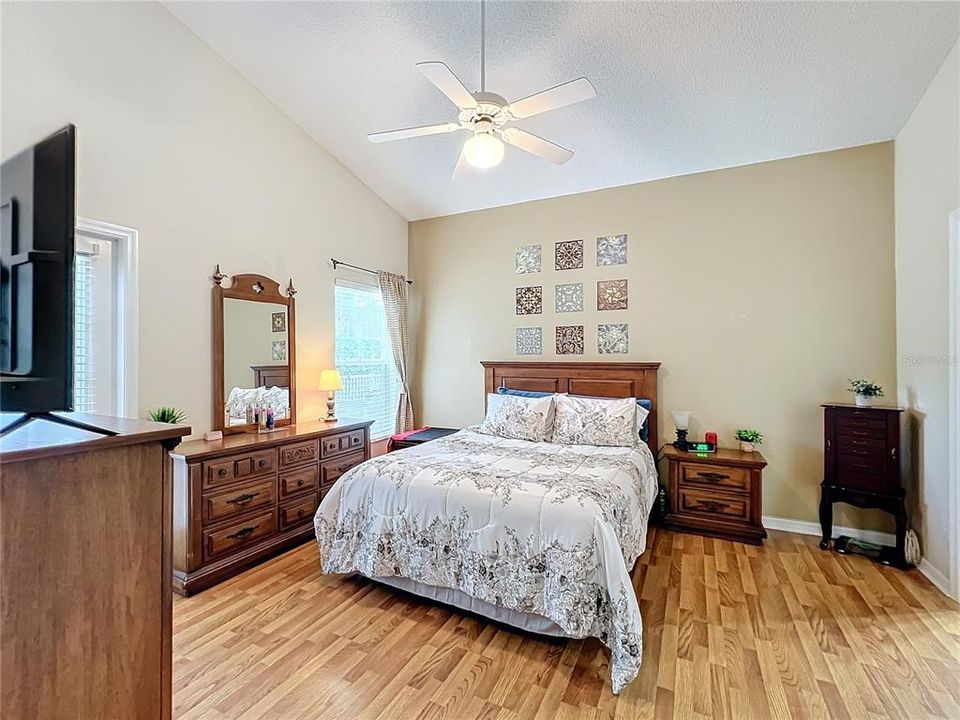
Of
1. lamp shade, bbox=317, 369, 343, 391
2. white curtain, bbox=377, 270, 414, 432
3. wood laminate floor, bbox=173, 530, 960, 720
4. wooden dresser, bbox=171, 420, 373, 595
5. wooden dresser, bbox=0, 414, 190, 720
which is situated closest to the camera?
wooden dresser, bbox=0, 414, 190, 720

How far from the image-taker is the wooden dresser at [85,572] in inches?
31.7

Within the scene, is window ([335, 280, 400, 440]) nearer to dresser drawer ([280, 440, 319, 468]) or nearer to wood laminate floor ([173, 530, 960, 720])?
dresser drawer ([280, 440, 319, 468])

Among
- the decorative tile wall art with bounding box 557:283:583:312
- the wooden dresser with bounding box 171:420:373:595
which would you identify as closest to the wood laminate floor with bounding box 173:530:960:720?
the wooden dresser with bounding box 171:420:373:595

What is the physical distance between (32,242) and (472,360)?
4.04m

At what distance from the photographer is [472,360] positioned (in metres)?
4.84

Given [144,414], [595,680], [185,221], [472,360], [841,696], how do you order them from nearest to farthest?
1. [841,696]
2. [595,680]
3. [144,414]
4. [185,221]
5. [472,360]

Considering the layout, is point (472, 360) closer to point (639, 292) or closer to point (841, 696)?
point (639, 292)

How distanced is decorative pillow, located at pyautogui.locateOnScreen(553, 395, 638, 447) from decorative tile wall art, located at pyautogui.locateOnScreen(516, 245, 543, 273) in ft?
5.07

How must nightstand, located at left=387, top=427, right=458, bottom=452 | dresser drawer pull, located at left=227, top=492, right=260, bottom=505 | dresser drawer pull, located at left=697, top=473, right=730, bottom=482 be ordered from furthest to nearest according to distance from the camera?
nightstand, located at left=387, top=427, right=458, bottom=452, dresser drawer pull, located at left=697, top=473, right=730, bottom=482, dresser drawer pull, located at left=227, top=492, right=260, bottom=505

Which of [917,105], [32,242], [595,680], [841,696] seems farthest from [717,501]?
[32,242]

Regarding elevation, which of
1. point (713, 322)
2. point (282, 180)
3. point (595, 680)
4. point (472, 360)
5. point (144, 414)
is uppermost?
point (282, 180)

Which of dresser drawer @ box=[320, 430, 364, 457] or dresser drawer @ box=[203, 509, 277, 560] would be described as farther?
dresser drawer @ box=[320, 430, 364, 457]

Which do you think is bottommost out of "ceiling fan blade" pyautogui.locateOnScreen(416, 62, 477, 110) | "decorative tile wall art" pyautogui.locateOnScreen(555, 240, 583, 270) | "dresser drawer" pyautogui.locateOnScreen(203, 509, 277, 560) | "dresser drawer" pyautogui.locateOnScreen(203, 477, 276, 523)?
"dresser drawer" pyautogui.locateOnScreen(203, 509, 277, 560)

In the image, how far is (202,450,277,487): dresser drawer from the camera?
9.02ft
